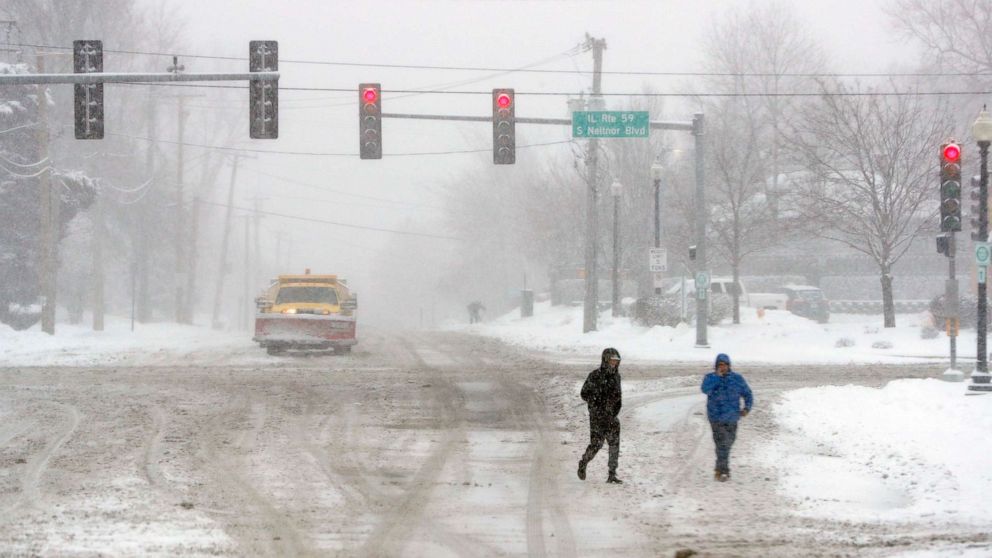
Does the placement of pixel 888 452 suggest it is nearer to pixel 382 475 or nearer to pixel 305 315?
pixel 382 475

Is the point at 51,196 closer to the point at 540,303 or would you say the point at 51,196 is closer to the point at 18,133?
the point at 18,133

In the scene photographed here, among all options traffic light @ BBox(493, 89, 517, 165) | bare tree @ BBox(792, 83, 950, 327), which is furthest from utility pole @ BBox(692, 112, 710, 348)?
traffic light @ BBox(493, 89, 517, 165)

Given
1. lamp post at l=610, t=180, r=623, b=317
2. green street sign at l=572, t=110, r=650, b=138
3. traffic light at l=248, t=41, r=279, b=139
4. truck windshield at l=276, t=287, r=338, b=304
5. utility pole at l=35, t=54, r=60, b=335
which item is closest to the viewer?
traffic light at l=248, t=41, r=279, b=139

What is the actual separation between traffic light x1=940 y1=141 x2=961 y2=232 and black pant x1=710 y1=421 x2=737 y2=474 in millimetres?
6857

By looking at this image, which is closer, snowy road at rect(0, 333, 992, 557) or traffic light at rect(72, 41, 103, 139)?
snowy road at rect(0, 333, 992, 557)

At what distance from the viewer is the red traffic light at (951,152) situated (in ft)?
54.2

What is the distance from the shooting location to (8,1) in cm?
4291

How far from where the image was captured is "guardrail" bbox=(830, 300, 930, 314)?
49.7 metres

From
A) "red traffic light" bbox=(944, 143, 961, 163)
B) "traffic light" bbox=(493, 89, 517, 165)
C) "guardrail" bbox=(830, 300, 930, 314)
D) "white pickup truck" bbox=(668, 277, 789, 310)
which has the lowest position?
"guardrail" bbox=(830, 300, 930, 314)

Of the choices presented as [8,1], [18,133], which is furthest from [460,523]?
[8,1]

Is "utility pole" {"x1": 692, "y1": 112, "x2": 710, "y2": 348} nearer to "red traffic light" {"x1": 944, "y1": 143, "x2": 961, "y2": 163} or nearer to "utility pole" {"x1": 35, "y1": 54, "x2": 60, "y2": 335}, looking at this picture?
"red traffic light" {"x1": 944, "y1": 143, "x2": 961, "y2": 163}

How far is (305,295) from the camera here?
90.4ft

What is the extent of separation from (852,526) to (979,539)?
43.8 inches

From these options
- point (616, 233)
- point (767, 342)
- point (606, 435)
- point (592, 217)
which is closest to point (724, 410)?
point (606, 435)
